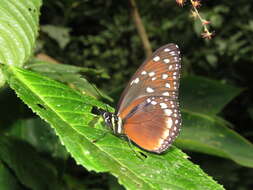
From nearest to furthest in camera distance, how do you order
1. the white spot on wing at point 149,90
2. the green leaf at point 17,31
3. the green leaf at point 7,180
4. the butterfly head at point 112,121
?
the green leaf at point 17,31
the butterfly head at point 112,121
the white spot on wing at point 149,90
the green leaf at point 7,180

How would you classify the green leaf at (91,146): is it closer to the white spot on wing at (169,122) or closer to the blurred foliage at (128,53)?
the white spot on wing at (169,122)

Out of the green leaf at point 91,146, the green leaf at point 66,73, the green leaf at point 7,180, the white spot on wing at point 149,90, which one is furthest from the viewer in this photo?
the green leaf at point 7,180

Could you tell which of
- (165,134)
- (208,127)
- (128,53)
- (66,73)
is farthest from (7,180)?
(128,53)

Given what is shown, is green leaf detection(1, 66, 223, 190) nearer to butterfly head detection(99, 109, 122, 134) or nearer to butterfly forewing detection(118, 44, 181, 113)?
butterfly head detection(99, 109, 122, 134)

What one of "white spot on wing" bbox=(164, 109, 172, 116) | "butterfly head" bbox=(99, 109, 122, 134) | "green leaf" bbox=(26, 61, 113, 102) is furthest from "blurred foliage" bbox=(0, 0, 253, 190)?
"white spot on wing" bbox=(164, 109, 172, 116)

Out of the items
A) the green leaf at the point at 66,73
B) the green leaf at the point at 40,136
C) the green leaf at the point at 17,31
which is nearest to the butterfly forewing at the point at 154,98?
the green leaf at the point at 66,73

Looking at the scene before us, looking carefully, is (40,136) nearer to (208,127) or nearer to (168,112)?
(168,112)
